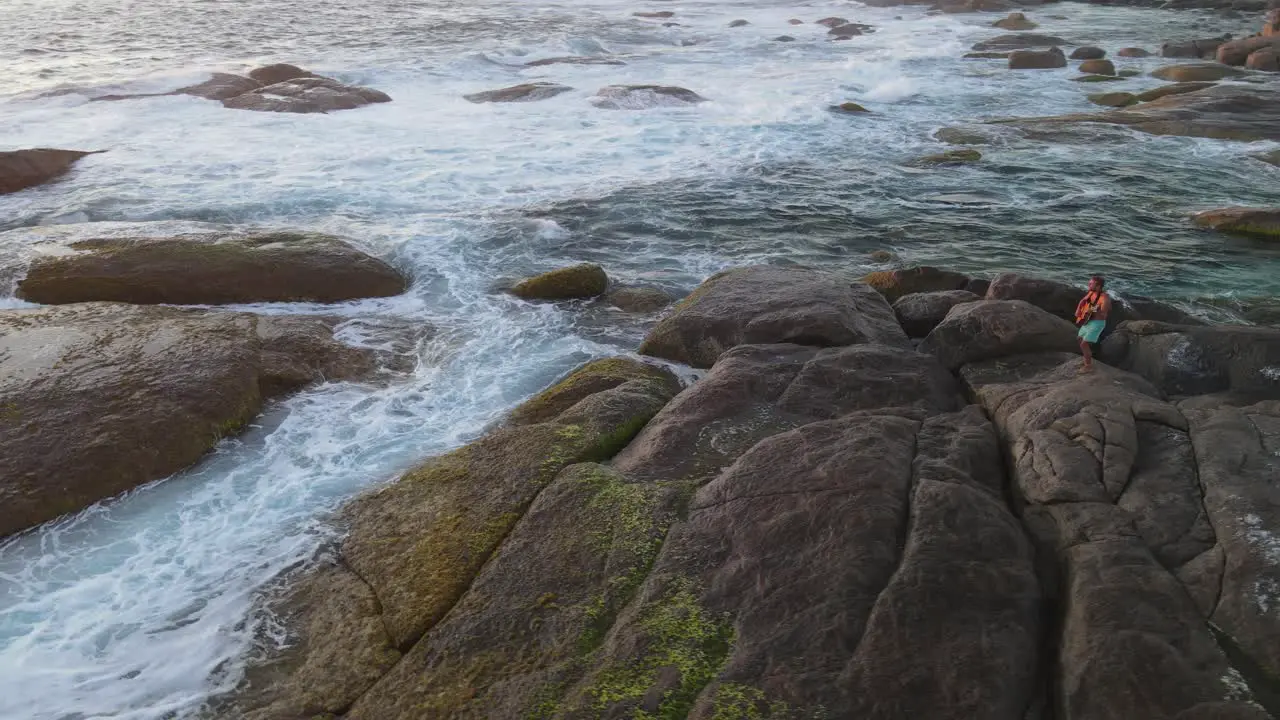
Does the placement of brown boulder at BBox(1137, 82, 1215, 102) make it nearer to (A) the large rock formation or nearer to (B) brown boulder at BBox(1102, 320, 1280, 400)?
(A) the large rock formation

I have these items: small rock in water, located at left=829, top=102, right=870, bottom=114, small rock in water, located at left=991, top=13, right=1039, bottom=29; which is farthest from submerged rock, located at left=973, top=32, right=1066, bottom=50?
small rock in water, located at left=829, top=102, right=870, bottom=114

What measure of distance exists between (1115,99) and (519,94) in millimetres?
17651

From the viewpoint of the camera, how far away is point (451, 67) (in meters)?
32.5

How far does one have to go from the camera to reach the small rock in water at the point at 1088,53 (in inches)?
1312

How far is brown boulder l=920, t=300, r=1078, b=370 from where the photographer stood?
9742 mm

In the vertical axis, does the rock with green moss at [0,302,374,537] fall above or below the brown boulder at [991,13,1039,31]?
below

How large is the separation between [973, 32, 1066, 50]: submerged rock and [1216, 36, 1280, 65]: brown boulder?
708 cm

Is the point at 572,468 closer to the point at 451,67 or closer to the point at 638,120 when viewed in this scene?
the point at 638,120

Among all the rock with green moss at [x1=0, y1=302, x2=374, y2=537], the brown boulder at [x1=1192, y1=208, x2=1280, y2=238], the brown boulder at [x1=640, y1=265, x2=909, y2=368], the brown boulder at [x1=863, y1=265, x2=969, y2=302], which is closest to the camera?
the rock with green moss at [x1=0, y1=302, x2=374, y2=537]

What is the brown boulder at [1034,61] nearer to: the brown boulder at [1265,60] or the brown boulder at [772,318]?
the brown boulder at [1265,60]

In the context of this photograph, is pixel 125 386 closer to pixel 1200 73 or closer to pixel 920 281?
pixel 920 281

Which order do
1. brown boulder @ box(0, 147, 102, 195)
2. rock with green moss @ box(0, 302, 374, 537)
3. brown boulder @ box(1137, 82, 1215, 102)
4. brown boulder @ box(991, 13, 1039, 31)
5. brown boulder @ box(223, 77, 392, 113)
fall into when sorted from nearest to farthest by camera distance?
rock with green moss @ box(0, 302, 374, 537), brown boulder @ box(0, 147, 102, 195), brown boulder @ box(223, 77, 392, 113), brown boulder @ box(1137, 82, 1215, 102), brown boulder @ box(991, 13, 1039, 31)

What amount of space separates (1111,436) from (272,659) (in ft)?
21.8

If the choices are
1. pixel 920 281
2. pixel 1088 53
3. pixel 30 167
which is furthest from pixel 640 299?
pixel 1088 53
